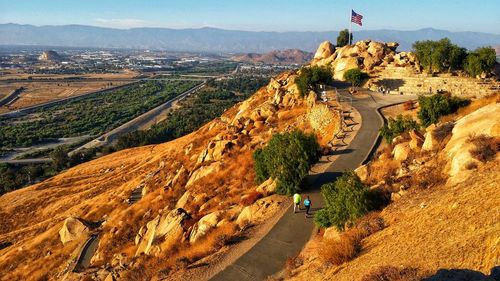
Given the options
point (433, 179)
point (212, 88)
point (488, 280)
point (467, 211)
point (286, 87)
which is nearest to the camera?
point (488, 280)

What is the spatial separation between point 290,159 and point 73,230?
57.6 feet

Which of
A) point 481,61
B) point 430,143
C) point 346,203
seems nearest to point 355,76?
point 481,61

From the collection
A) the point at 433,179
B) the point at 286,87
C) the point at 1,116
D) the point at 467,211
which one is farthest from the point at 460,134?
the point at 1,116

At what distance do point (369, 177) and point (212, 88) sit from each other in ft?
488

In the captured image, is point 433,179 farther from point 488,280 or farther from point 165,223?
point 165,223

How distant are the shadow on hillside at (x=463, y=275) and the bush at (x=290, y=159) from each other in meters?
11.3

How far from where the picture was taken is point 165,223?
2162 cm

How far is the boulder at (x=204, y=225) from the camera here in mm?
19323

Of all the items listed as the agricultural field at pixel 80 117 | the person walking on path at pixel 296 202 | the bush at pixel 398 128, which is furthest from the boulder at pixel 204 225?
the agricultural field at pixel 80 117

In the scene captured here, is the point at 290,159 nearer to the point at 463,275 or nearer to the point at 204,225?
the point at 204,225

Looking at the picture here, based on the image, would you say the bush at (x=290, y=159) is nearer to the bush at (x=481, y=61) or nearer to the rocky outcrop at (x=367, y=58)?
the bush at (x=481, y=61)

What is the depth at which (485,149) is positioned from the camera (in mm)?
14828

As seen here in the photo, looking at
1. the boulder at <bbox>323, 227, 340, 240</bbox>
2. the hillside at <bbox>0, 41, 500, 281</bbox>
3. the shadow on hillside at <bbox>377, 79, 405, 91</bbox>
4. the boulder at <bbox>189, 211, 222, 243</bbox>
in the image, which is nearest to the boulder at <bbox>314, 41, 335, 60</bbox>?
the hillside at <bbox>0, 41, 500, 281</bbox>

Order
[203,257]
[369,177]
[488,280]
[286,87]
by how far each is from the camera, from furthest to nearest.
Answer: [286,87] < [369,177] < [203,257] < [488,280]
